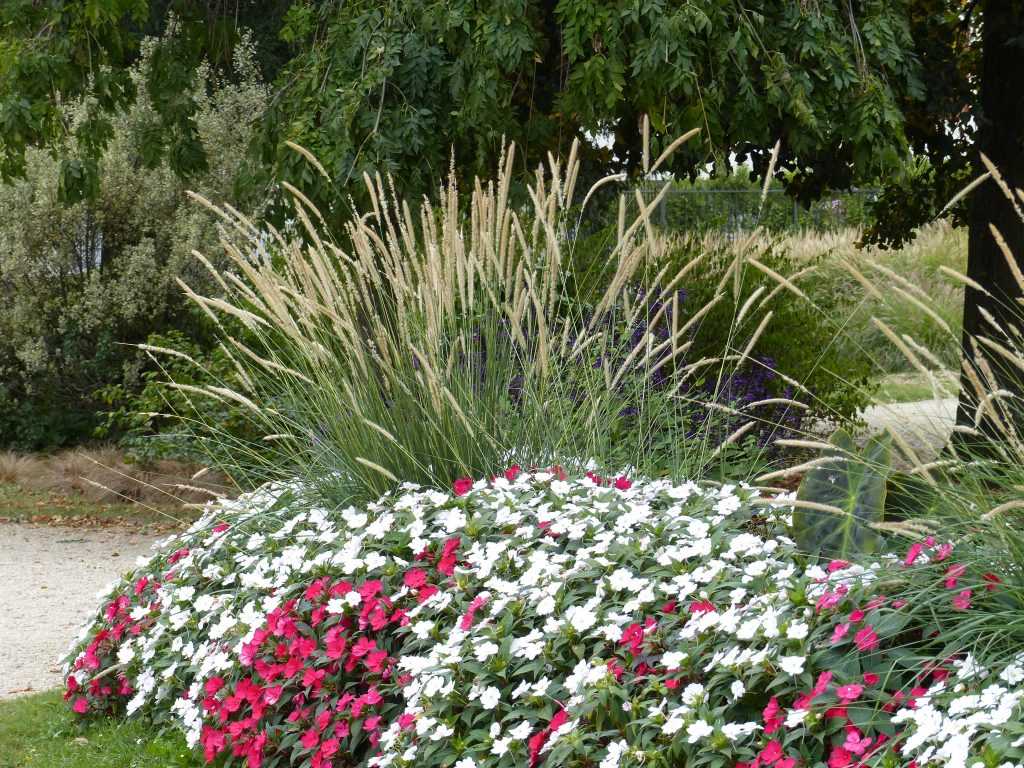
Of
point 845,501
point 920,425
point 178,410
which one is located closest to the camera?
point 920,425

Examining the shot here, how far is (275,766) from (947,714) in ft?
6.18

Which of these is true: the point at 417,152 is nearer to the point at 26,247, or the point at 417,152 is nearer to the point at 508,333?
the point at 508,333

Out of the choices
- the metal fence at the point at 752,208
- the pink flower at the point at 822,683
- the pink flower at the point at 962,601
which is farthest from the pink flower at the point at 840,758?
the metal fence at the point at 752,208

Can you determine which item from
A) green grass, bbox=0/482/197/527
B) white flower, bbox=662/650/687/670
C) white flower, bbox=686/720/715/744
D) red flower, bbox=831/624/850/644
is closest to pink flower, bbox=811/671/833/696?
red flower, bbox=831/624/850/644

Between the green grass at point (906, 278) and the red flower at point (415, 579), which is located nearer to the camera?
the red flower at point (415, 579)

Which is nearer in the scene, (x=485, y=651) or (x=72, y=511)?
(x=485, y=651)

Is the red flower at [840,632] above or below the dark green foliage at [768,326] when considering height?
above

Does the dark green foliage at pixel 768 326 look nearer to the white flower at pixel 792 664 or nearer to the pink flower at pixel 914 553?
the pink flower at pixel 914 553

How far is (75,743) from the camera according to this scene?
3.91m

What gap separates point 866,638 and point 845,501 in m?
0.76

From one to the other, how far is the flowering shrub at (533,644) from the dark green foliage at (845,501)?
0.35 ft

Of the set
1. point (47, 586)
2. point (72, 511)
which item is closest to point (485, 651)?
point (47, 586)

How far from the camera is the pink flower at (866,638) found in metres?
2.39

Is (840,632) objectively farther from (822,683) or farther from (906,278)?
(906,278)
